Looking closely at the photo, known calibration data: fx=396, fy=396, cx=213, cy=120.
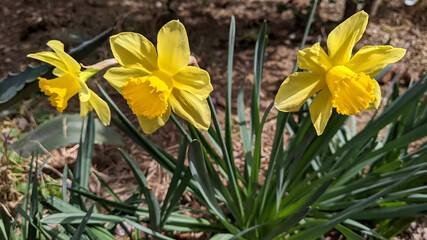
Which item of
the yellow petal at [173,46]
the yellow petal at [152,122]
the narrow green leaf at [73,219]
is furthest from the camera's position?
the narrow green leaf at [73,219]

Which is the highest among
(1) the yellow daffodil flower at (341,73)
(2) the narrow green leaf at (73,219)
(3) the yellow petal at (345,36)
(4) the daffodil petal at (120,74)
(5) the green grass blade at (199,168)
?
(3) the yellow petal at (345,36)

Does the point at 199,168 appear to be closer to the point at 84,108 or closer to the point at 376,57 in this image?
the point at 84,108

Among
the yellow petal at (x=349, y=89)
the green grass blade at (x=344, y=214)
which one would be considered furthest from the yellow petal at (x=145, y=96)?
the green grass blade at (x=344, y=214)

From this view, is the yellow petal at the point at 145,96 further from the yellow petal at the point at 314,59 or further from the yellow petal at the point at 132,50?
the yellow petal at the point at 314,59

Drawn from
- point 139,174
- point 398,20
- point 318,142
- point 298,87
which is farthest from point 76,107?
point 398,20

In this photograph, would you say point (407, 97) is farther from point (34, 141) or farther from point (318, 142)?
point (34, 141)

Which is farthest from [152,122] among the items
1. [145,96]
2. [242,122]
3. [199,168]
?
[242,122]
